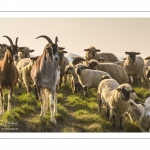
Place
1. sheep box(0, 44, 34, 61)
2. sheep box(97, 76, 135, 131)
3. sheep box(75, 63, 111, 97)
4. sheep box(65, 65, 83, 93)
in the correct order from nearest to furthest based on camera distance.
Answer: sheep box(97, 76, 135, 131), sheep box(0, 44, 34, 61), sheep box(75, 63, 111, 97), sheep box(65, 65, 83, 93)

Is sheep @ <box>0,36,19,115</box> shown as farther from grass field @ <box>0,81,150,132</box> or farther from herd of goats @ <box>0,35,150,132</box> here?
grass field @ <box>0,81,150,132</box>

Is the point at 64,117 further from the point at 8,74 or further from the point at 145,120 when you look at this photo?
the point at 145,120

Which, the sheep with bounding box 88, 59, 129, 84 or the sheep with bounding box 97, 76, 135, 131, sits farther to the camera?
the sheep with bounding box 88, 59, 129, 84

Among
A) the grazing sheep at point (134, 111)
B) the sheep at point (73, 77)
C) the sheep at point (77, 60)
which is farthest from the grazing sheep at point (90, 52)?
the grazing sheep at point (134, 111)

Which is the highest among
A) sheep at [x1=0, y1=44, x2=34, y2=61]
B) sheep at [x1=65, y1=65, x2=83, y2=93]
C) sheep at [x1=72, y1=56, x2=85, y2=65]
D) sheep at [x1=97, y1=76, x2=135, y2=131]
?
sheep at [x1=0, y1=44, x2=34, y2=61]

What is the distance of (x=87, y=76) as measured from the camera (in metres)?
9.59

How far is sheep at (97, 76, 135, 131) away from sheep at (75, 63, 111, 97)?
0.98 metres

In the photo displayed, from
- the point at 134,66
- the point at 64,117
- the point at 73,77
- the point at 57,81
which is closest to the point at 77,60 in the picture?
the point at 73,77

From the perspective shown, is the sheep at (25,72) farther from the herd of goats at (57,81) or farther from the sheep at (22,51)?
the sheep at (22,51)

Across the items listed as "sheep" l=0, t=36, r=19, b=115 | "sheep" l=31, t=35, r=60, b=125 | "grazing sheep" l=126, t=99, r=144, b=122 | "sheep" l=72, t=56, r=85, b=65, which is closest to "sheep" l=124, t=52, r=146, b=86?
"sheep" l=72, t=56, r=85, b=65

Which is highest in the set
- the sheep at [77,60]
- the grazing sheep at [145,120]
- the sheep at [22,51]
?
the sheep at [22,51]

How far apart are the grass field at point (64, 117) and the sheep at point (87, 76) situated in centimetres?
66

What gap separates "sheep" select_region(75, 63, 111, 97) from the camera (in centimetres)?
934

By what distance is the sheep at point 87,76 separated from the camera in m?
9.34
